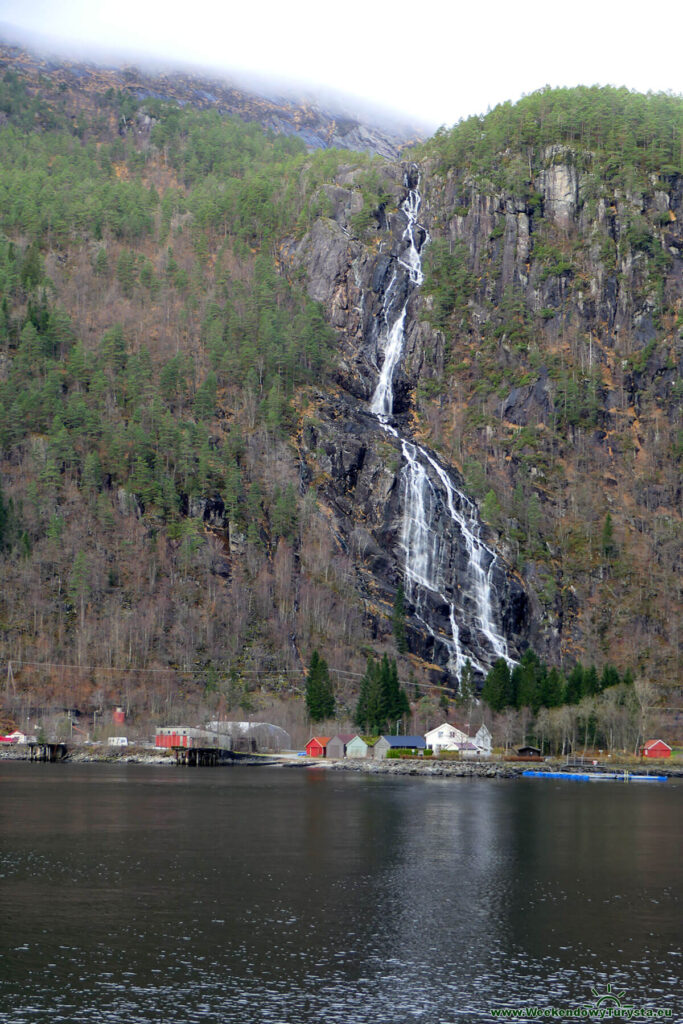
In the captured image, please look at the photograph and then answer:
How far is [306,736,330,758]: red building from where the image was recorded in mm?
153375

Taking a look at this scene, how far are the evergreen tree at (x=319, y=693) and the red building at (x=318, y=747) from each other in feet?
9.49

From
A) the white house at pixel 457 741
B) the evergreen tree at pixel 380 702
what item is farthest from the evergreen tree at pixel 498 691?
the evergreen tree at pixel 380 702

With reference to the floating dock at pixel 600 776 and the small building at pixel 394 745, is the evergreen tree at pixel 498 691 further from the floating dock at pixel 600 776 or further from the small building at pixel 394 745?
the floating dock at pixel 600 776

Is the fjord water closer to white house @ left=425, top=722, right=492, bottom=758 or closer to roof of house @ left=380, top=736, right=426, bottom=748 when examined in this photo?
roof of house @ left=380, top=736, right=426, bottom=748

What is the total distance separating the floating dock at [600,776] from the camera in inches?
5236

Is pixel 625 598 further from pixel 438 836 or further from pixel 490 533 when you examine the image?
pixel 438 836

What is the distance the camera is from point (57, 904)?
167 feet

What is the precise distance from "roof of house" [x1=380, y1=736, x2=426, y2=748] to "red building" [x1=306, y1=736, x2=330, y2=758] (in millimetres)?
7788

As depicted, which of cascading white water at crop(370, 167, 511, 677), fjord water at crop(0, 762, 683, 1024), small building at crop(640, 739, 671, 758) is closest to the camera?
fjord water at crop(0, 762, 683, 1024)

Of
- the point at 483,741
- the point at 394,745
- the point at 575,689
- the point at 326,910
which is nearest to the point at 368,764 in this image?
the point at 394,745

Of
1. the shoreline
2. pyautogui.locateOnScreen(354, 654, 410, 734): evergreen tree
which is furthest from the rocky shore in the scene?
pyautogui.locateOnScreen(354, 654, 410, 734): evergreen tree

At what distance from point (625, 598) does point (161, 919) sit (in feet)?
494

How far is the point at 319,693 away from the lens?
506ft

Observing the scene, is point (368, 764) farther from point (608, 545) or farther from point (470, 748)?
point (608, 545)
